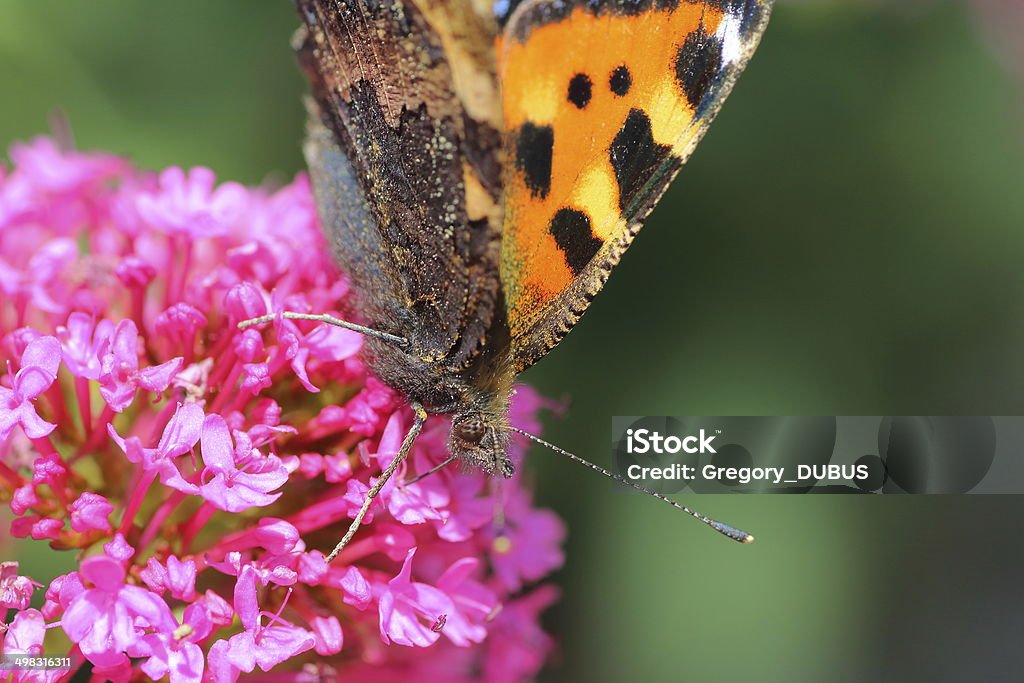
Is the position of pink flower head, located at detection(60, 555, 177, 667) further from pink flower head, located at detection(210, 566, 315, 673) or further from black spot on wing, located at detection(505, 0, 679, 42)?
black spot on wing, located at detection(505, 0, 679, 42)

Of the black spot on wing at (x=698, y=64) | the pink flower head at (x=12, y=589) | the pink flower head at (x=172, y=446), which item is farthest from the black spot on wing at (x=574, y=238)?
the pink flower head at (x=12, y=589)

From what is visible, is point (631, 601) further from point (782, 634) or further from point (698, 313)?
point (698, 313)

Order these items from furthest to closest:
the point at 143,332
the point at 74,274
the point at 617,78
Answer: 1. the point at 74,274
2. the point at 143,332
3. the point at 617,78

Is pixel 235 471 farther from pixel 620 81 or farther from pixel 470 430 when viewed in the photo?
pixel 620 81

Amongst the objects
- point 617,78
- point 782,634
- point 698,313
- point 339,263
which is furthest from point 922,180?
point 339,263

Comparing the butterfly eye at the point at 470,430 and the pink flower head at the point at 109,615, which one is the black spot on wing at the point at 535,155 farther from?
the pink flower head at the point at 109,615

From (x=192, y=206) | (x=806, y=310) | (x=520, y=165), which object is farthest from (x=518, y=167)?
(x=806, y=310)
